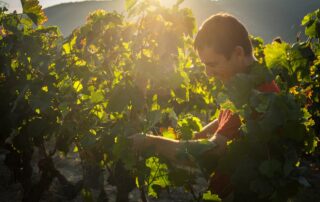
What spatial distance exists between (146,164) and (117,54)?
0.76 metres

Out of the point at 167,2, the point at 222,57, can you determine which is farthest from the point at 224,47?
the point at 167,2

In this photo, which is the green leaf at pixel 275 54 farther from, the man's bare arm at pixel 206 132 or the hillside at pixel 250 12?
the hillside at pixel 250 12

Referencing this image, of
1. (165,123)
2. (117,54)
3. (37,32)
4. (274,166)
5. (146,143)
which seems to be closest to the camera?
(274,166)

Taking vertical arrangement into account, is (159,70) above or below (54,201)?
above

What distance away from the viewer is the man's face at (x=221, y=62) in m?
2.17

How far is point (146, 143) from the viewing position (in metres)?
2.03

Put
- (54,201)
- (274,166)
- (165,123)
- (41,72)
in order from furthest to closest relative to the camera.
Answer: (54,201) → (165,123) → (41,72) → (274,166)

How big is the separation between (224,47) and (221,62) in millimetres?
83

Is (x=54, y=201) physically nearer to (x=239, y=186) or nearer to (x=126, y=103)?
(x=126, y=103)

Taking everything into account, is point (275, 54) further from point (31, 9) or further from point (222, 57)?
point (31, 9)

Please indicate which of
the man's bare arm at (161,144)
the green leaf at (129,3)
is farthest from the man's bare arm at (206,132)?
the green leaf at (129,3)

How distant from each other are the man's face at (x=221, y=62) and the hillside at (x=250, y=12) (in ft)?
227

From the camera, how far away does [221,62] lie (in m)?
2.18

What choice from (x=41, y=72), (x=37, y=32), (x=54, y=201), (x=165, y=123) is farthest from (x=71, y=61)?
(x=54, y=201)
